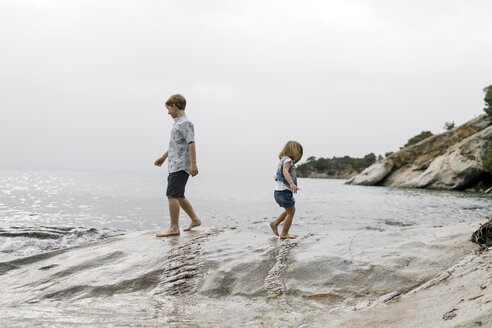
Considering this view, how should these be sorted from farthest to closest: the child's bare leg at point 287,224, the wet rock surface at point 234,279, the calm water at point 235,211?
the calm water at point 235,211 → the child's bare leg at point 287,224 → the wet rock surface at point 234,279

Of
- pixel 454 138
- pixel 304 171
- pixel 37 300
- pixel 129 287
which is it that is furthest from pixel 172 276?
pixel 304 171

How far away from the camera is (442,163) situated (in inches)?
1775

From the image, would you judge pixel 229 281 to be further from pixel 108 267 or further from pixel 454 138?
pixel 454 138

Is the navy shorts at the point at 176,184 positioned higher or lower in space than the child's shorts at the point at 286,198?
higher

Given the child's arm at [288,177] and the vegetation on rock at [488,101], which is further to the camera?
the vegetation on rock at [488,101]

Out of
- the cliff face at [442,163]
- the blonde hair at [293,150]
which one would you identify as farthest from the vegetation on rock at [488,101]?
the blonde hair at [293,150]

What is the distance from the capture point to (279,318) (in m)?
2.82

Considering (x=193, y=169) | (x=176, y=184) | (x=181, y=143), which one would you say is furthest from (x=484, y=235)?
(x=181, y=143)

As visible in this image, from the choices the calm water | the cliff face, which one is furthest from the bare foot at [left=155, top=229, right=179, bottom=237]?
the cliff face

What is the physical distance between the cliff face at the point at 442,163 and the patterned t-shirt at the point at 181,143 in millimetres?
43765

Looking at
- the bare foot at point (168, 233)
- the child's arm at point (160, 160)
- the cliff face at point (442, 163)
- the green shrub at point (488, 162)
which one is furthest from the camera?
the cliff face at point (442, 163)

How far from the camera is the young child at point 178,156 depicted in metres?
5.70

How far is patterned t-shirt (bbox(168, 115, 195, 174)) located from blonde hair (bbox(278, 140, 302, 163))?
1.46 m

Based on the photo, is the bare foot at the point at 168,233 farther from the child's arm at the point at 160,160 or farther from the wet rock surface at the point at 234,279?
the child's arm at the point at 160,160
